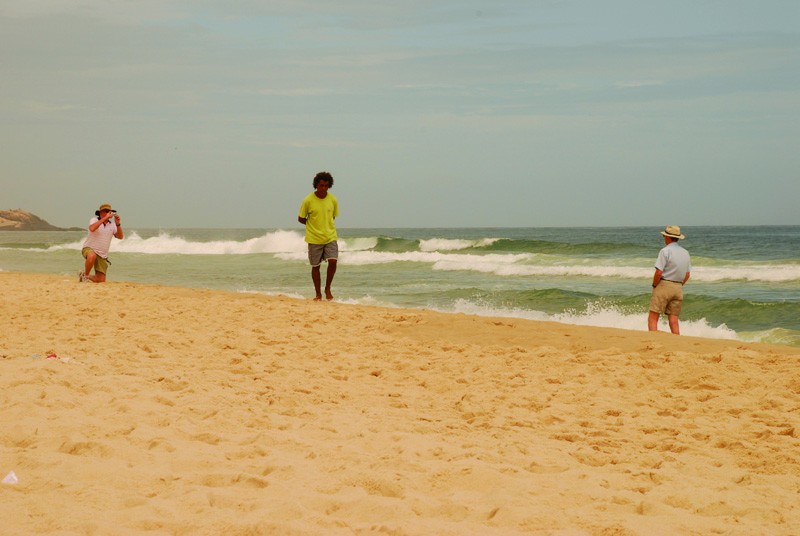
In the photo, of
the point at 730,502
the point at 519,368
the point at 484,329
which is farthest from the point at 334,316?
the point at 730,502

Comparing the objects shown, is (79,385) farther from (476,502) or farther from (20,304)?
(20,304)

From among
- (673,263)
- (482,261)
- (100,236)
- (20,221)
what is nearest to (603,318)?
(673,263)

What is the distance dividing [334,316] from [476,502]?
6.51m

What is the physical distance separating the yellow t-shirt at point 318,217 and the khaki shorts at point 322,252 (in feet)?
0.28

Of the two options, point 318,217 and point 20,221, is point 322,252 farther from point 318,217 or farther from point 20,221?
point 20,221

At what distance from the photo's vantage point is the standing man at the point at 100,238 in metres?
13.1

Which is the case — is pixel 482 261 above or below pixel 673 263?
below

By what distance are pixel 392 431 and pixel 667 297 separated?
17.5 ft

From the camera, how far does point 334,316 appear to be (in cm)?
1012

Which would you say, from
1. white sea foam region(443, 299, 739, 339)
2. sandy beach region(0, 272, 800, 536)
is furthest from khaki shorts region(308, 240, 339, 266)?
white sea foam region(443, 299, 739, 339)

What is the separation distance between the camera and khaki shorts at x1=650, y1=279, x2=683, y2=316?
9.40m

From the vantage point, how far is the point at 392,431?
16.6 ft

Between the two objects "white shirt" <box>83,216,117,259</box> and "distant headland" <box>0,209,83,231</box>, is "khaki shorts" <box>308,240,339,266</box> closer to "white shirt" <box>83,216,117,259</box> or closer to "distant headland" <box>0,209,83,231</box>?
"white shirt" <box>83,216,117,259</box>

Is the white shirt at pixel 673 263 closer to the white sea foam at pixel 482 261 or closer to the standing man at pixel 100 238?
the standing man at pixel 100 238
